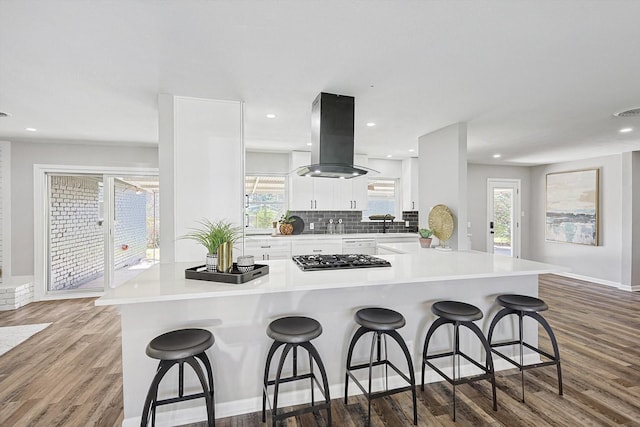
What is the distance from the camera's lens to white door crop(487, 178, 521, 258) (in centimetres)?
706

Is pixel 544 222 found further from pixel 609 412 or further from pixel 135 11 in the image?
pixel 135 11

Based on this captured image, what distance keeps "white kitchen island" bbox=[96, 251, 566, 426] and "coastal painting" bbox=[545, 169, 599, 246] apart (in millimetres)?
4852

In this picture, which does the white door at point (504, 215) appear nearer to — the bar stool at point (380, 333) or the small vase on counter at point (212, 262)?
the bar stool at point (380, 333)

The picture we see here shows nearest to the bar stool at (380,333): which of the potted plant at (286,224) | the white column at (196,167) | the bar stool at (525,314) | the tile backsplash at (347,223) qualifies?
the bar stool at (525,314)

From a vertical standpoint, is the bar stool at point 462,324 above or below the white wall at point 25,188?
below

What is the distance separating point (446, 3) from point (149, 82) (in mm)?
2218

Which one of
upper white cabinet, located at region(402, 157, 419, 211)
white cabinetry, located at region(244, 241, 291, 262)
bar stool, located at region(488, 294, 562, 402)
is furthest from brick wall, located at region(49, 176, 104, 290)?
bar stool, located at region(488, 294, 562, 402)

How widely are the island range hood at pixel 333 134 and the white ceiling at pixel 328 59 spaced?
119 millimetres

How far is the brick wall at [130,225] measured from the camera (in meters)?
5.00

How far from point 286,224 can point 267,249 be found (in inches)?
25.8

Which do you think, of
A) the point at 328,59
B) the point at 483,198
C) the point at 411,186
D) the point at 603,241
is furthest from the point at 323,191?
the point at 603,241

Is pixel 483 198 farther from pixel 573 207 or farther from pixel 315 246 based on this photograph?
pixel 315 246

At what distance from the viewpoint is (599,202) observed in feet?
19.0

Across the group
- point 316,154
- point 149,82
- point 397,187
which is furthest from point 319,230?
point 149,82
